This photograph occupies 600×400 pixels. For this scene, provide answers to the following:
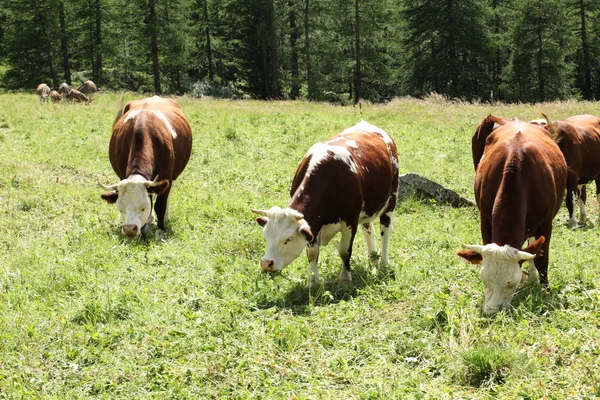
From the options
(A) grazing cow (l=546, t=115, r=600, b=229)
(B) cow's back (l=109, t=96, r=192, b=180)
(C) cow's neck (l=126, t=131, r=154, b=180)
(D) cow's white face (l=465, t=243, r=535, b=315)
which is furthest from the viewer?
(A) grazing cow (l=546, t=115, r=600, b=229)

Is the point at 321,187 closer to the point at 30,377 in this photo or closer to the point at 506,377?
the point at 506,377

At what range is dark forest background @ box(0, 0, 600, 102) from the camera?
43.9 m

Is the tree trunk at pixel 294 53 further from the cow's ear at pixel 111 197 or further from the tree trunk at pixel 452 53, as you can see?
the cow's ear at pixel 111 197

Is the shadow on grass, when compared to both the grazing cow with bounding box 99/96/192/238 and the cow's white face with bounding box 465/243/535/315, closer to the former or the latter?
the cow's white face with bounding box 465/243/535/315

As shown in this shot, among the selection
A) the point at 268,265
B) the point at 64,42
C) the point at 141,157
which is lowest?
the point at 268,265

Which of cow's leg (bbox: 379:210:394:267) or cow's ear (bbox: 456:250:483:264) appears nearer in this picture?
cow's ear (bbox: 456:250:483:264)

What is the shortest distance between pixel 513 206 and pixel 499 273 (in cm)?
77

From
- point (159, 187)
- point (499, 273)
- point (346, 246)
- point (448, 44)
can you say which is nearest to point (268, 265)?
point (346, 246)

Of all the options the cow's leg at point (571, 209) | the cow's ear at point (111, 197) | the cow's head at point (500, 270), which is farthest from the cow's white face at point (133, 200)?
the cow's leg at point (571, 209)

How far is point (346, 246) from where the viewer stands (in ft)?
23.0

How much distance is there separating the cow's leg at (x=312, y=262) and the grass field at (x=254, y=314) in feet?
0.59

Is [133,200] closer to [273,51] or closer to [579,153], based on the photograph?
[579,153]

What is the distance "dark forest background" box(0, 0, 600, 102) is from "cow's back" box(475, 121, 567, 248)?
34.9m

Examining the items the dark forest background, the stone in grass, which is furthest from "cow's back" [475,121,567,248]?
the dark forest background
